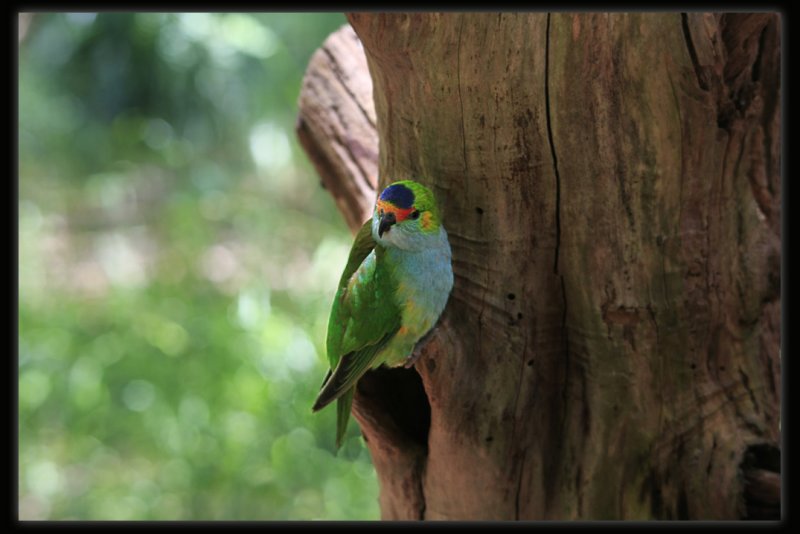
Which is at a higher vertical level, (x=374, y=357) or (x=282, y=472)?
(x=374, y=357)

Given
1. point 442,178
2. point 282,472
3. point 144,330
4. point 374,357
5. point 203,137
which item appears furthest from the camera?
point 203,137

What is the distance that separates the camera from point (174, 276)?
347cm

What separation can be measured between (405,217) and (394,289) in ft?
0.41

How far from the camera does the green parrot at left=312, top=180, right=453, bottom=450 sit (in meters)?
1.32

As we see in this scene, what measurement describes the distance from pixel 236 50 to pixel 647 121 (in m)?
2.26

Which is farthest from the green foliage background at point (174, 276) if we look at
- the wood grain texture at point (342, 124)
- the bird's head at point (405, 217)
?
the bird's head at point (405, 217)

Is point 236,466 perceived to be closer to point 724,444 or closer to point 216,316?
point 216,316

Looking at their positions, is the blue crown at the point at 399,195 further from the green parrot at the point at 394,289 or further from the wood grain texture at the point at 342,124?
the wood grain texture at the point at 342,124

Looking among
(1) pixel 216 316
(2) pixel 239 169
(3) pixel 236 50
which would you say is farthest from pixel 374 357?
(2) pixel 239 169

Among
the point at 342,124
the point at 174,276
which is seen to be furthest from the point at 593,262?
the point at 174,276

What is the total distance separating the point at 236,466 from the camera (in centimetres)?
285

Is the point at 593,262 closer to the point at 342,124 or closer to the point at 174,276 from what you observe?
the point at 342,124

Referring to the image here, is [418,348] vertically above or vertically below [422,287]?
below

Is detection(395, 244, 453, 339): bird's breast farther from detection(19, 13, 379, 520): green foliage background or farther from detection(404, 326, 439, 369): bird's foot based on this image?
detection(19, 13, 379, 520): green foliage background
